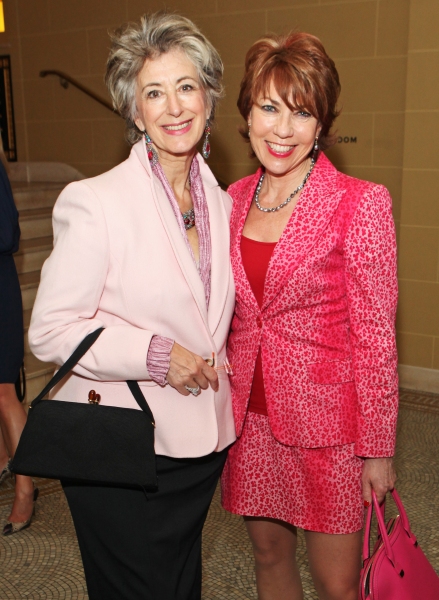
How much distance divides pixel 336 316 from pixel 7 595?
1795 mm

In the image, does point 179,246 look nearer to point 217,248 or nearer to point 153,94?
point 217,248

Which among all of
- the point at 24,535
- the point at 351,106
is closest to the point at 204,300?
the point at 24,535

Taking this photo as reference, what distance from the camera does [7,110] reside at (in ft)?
22.6

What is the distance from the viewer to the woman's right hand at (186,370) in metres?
1.62

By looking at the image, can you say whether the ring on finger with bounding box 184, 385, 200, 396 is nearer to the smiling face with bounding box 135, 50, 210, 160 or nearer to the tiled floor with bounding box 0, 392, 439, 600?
the smiling face with bounding box 135, 50, 210, 160

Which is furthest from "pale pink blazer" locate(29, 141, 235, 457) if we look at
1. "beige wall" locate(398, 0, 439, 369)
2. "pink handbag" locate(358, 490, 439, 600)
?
"beige wall" locate(398, 0, 439, 369)

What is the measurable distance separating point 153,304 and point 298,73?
2.31 ft

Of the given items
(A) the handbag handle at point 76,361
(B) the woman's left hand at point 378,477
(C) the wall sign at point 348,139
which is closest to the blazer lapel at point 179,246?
(A) the handbag handle at point 76,361

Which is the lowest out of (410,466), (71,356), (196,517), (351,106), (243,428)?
(410,466)

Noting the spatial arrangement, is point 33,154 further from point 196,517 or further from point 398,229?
point 196,517

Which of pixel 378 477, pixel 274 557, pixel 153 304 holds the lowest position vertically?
pixel 274 557

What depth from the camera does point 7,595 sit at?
8.84ft

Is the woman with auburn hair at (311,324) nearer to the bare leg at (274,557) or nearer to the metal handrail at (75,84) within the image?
the bare leg at (274,557)

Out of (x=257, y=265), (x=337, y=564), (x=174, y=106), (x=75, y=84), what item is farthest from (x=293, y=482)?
(x=75, y=84)
